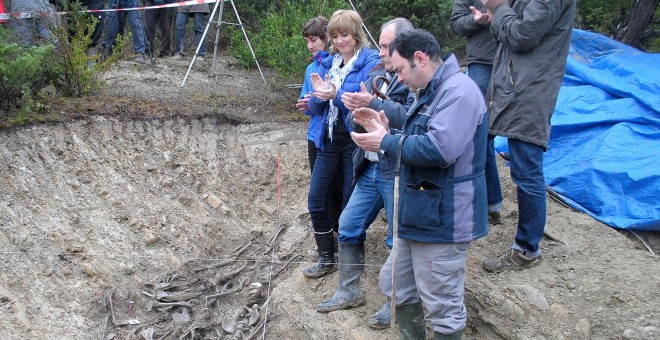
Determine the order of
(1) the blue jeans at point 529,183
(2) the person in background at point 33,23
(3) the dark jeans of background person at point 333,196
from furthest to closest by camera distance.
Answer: (2) the person in background at point 33,23
(3) the dark jeans of background person at point 333,196
(1) the blue jeans at point 529,183

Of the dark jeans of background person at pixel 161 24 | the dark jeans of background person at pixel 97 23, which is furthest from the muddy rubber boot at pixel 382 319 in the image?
the dark jeans of background person at pixel 161 24

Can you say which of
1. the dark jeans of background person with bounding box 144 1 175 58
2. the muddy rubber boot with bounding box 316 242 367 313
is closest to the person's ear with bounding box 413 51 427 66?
the muddy rubber boot with bounding box 316 242 367 313

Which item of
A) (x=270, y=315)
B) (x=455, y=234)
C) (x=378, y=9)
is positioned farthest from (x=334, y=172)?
(x=378, y=9)

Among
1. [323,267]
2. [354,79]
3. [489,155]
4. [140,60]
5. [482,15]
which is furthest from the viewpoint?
[140,60]

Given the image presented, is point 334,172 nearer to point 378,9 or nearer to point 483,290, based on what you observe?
point 483,290

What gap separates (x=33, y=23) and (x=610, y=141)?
560 centimetres

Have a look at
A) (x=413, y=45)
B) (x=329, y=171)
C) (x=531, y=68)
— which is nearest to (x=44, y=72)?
(x=329, y=171)

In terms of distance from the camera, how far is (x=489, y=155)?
4.67 m

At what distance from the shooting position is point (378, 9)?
9273mm

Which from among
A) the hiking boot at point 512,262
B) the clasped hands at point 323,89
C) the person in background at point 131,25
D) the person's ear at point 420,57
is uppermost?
the person's ear at point 420,57

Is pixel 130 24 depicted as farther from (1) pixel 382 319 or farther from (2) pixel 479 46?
(1) pixel 382 319

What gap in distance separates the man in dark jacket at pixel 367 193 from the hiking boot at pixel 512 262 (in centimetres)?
78

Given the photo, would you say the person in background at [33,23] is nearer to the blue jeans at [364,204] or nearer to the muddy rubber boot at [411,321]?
the blue jeans at [364,204]

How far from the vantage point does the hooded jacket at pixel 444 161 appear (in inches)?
124
